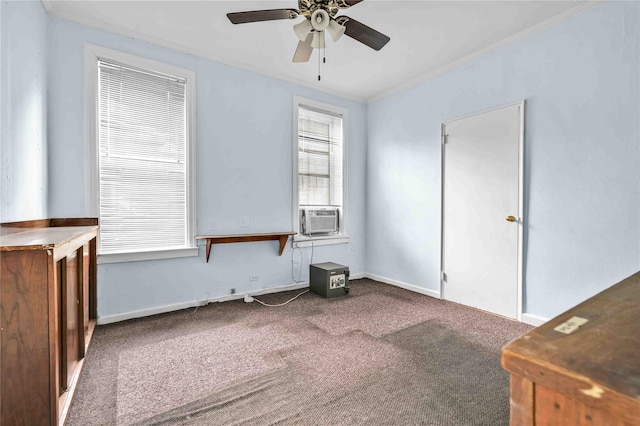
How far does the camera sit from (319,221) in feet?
13.3

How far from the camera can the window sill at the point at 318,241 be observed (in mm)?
3926

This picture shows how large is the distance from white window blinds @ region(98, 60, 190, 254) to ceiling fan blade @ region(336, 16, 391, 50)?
74.4 inches

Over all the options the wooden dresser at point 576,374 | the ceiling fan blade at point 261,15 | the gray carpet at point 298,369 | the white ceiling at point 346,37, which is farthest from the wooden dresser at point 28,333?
the white ceiling at point 346,37

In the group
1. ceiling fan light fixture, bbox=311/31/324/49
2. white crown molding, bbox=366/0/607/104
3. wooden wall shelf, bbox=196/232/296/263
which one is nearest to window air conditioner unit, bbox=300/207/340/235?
wooden wall shelf, bbox=196/232/296/263

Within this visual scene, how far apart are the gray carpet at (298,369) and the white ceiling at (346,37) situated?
105 inches

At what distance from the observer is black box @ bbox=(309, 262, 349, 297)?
3547 millimetres

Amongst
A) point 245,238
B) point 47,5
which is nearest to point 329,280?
point 245,238

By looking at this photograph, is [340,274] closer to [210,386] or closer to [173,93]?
[210,386]

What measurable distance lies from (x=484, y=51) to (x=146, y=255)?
3.89 metres

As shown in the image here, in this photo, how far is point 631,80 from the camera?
2.21 meters

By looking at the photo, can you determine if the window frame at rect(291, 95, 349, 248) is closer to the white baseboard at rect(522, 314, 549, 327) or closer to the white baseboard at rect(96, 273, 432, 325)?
the white baseboard at rect(96, 273, 432, 325)

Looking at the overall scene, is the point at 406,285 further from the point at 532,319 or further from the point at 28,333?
the point at 28,333

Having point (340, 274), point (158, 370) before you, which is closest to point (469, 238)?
point (340, 274)

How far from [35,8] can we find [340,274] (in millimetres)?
3478
